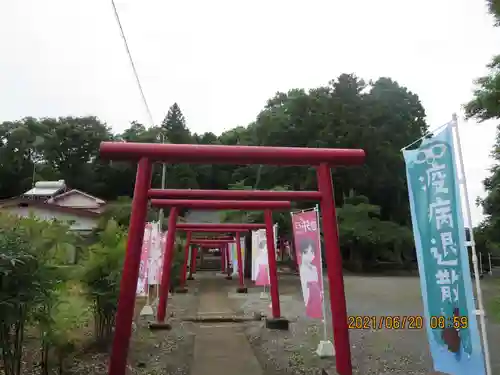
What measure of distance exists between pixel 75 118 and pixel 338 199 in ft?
83.2

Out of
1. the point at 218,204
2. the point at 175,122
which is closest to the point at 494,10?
the point at 218,204

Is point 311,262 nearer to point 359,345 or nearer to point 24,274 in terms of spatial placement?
point 359,345

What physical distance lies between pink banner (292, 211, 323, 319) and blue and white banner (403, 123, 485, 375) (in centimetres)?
305

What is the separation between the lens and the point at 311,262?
23.7ft

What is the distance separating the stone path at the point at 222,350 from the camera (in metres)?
6.71

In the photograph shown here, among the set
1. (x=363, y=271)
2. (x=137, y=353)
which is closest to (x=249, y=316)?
(x=137, y=353)

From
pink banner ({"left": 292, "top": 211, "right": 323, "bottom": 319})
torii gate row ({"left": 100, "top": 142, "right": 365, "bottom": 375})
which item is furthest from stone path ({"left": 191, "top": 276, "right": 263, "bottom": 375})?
torii gate row ({"left": 100, "top": 142, "right": 365, "bottom": 375})

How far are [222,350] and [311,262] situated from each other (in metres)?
2.45

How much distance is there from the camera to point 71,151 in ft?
128

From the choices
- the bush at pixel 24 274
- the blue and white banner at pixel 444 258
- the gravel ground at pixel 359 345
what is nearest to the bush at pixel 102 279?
the bush at pixel 24 274

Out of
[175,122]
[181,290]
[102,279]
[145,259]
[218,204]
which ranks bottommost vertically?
[181,290]

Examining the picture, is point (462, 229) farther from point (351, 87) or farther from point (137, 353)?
point (351, 87)

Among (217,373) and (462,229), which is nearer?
(462,229)

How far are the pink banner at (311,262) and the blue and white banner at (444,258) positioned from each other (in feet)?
10.0
